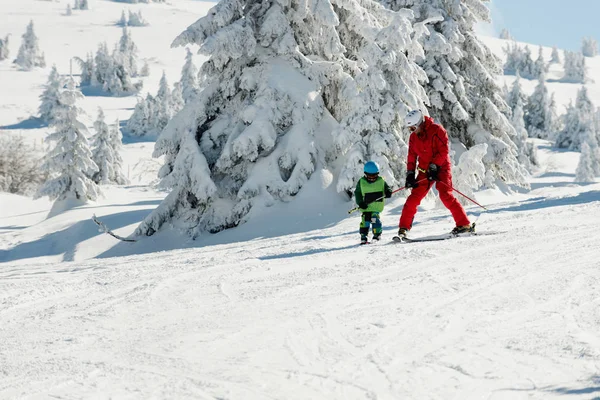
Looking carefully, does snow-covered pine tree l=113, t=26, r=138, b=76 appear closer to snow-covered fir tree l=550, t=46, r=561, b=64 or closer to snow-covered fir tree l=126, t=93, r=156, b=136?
snow-covered fir tree l=126, t=93, r=156, b=136

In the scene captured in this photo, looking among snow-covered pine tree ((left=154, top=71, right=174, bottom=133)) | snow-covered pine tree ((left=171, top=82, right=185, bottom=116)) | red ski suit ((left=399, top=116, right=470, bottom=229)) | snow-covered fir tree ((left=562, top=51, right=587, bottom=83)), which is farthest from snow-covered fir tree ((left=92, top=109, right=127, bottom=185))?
snow-covered fir tree ((left=562, top=51, right=587, bottom=83))

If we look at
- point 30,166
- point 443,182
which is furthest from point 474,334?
point 30,166

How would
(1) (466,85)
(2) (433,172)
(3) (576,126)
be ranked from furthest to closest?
(3) (576,126)
(1) (466,85)
(2) (433,172)

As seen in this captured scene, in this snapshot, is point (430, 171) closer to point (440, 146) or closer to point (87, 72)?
point (440, 146)

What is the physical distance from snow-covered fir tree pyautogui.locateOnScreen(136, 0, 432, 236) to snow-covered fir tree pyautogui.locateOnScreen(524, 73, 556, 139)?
74769 mm

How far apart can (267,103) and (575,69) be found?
161 metres

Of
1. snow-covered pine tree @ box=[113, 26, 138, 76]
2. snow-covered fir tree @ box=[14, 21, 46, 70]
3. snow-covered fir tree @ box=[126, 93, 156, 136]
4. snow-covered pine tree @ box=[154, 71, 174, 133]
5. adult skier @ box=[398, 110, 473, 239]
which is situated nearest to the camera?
adult skier @ box=[398, 110, 473, 239]

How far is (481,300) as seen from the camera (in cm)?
485

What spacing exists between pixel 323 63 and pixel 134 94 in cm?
11699

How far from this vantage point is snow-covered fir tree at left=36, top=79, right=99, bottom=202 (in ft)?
92.5

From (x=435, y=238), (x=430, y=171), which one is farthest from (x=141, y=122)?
(x=435, y=238)

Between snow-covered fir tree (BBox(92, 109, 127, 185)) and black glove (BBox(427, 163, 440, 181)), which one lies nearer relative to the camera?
black glove (BBox(427, 163, 440, 181))

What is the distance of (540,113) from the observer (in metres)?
87.1

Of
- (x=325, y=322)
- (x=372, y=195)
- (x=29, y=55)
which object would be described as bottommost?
(x=325, y=322)
